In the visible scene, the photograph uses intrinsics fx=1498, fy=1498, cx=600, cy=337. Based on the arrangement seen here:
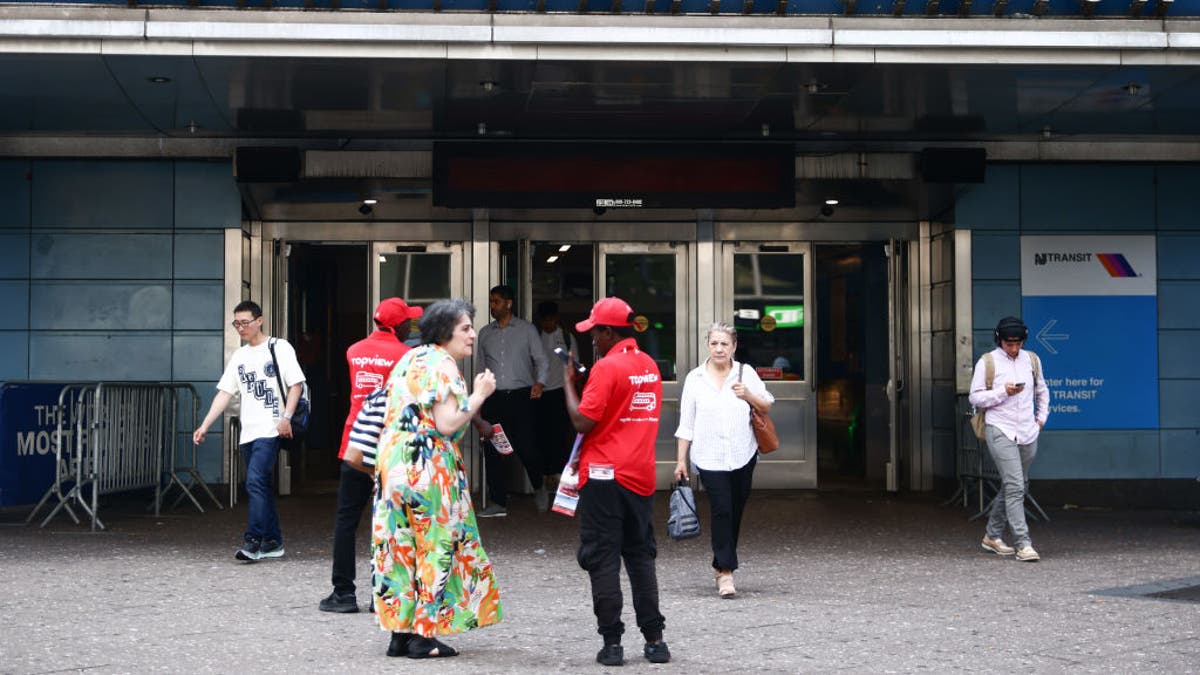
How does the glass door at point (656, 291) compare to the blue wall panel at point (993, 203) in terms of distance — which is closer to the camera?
the blue wall panel at point (993, 203)

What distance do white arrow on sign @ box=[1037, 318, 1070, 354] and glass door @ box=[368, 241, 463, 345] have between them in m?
5.66

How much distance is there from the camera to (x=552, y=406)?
47.5 feet

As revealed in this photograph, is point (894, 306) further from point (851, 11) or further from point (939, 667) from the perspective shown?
point (939, 667)

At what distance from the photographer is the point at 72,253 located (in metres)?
13.8

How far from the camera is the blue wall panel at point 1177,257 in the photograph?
14492mm

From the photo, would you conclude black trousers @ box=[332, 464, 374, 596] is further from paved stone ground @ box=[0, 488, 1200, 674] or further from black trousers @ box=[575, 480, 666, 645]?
black trousers @ box=[575, 480, 666, 645]

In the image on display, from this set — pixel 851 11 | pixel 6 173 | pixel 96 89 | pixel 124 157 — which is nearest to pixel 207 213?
pixel 124 157

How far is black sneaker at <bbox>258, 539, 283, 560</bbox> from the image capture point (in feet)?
32.9

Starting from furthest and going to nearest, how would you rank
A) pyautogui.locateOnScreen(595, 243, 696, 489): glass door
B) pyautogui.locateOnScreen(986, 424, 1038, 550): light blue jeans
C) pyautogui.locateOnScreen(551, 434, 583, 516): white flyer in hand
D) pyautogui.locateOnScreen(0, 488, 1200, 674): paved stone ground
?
1. pyautogui.locateOnScreen(595, 243, 696, 489): glass door
2. pyautogui.locateOnScreen(986, 424, 1038, 550): light blue jeans
3. pyautogui.locateOnScreen(551, 434, 583, 516): white flyer in hand
4. pyautogui.locateOnScreen(0, 488, 1200, 674): paved stone ground

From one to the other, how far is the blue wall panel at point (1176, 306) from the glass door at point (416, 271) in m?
6.82

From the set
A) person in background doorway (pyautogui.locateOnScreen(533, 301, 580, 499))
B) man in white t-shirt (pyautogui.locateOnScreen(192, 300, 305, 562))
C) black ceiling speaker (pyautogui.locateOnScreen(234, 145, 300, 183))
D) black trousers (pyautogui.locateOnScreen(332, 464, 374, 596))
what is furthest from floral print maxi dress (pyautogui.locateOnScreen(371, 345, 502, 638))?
black ceiling speaker (pyautogui.locateOnScreen(234, 145, 300, 183))

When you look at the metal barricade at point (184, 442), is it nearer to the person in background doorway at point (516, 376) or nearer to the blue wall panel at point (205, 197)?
the blue wall panel at point (205, 197)

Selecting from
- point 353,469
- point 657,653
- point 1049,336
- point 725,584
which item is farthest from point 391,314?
point 1049,336

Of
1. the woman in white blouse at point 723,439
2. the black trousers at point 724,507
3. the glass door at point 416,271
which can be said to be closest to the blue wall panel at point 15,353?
the glass door at point 416,271
